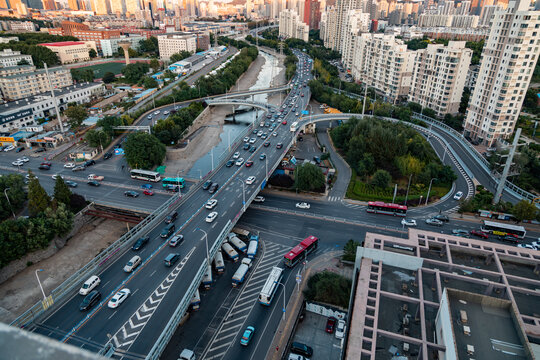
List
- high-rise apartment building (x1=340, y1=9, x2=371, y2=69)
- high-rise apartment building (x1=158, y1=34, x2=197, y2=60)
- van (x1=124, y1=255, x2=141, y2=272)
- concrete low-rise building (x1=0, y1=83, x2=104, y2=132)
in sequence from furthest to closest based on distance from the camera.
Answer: high-rise apartment building (x1=158, y1=34, x2=197, y2=60) → high-rise apartment building (x1=340, y1=9, x2=371, y2=69) → concrete low-rise building (x1=0, y1=83, x2=104, y2=132) → van (x1=124, y1=255, x2=141, y2=272)

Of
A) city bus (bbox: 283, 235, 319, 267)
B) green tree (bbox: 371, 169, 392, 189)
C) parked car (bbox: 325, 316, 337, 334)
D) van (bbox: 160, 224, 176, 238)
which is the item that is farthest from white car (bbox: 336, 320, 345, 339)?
green tree (bbox: 371, 169, 392, 189)

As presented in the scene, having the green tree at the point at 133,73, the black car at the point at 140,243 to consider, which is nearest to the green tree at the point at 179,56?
the green tree at the point at 133,73

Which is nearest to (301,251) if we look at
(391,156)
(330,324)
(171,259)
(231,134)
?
(330,324)

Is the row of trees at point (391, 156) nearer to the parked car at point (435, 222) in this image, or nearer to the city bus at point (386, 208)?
the city bus at point (386, 208)

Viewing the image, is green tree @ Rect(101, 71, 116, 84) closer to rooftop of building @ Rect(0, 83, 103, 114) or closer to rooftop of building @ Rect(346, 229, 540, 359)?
rooftop of building @ Rect(0, 83, 103, 114)

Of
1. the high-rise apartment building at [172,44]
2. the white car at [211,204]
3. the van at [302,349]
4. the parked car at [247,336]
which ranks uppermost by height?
the high-rise apartment building at [172,44]

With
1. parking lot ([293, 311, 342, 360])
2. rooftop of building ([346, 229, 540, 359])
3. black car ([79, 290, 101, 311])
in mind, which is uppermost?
rooftop of building ([346, 229, 540, 359])
